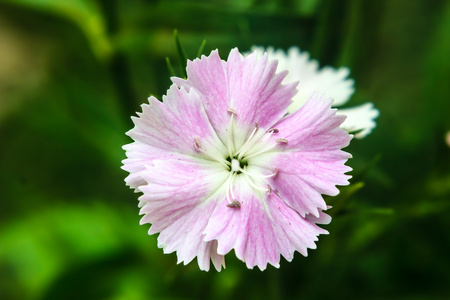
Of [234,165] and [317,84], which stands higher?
[317,84]

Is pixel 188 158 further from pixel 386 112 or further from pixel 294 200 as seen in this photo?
pixel 386 112

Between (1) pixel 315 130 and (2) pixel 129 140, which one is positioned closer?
(1) pixel 315 130

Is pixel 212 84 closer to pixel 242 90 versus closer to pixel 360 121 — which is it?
pixel 242 90

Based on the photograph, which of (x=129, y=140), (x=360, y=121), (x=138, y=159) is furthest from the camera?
(x=129, y=140)

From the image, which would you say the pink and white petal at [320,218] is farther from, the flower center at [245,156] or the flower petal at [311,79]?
the flower petal at [311,79]

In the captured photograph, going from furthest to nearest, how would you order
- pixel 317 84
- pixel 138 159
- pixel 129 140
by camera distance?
pixel 129 140 < pixel 317 84 < pixel 138 159

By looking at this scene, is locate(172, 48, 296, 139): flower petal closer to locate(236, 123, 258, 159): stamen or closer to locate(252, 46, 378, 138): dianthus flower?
locate(236, 123, 258, 159): stamen

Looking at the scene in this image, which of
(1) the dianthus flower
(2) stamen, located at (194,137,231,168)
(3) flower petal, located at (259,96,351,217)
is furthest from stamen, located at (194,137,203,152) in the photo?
(1) the dianthus flower

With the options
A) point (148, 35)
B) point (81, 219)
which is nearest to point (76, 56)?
point (148, 35)

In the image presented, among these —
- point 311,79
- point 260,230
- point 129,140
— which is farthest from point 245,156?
point 129,140
